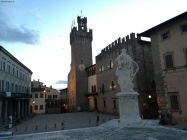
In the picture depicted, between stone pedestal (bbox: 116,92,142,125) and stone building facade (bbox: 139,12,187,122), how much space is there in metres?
9.53

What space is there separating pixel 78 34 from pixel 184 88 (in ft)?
142

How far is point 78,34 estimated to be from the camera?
54.9m

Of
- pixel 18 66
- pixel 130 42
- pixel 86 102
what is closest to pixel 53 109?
pixel 86 102

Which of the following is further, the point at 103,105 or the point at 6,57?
the point at 103,105

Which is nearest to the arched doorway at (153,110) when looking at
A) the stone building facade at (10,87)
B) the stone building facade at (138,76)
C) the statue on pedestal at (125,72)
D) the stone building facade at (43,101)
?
the stone building facade at (138,76)

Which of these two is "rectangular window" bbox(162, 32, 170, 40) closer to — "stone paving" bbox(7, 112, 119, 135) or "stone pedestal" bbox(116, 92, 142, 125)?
"stone pedestal" bbox(116, 92, 142, 125)

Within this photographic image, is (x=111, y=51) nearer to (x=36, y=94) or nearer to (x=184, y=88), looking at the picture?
(x=184, y=88)

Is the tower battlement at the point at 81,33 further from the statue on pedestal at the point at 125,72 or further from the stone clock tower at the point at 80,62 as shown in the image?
the statue on pedestal at the point at 125,72

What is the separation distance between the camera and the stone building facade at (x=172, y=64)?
57.8 feet

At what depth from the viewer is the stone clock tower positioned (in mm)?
49625

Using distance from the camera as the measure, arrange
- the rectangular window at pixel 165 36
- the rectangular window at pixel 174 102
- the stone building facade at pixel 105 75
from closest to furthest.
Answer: the rectangular window at pixel 174 102
the rectangular window at pixel 165 36
the stone building facade at pixel 105 75

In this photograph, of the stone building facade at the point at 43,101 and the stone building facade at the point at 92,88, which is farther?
the stone building facade at the point at 43,101

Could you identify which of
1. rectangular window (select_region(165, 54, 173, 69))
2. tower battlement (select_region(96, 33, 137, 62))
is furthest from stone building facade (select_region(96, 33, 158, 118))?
rectangular window (select_region(165, 54, 173, 69))

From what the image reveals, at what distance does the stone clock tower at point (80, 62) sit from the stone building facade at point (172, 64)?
32.2 metres
